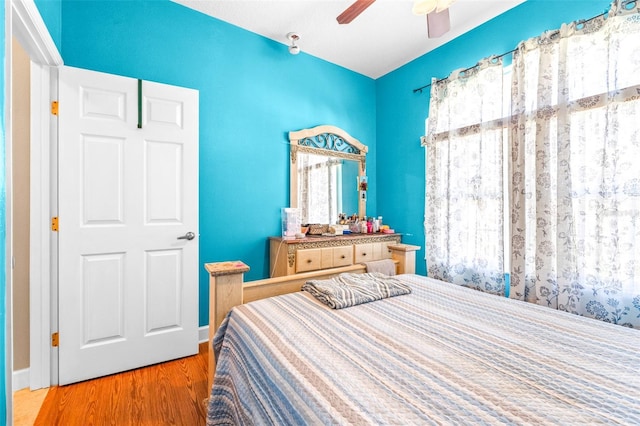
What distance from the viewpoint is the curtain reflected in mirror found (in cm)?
315

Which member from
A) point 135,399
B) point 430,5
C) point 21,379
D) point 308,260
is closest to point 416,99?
point 430,5

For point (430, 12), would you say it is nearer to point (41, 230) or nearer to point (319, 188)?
point (319, 188)

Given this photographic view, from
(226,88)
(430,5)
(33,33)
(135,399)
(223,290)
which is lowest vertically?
(135,399)

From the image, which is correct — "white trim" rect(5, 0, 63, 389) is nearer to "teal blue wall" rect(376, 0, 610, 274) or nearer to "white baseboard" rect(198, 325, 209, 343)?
"white baseboard" rect(198, 325, 209, 343)

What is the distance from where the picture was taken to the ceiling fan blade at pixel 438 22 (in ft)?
5.61

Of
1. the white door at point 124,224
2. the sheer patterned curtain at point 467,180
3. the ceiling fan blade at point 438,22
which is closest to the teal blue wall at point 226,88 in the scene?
the white door at point 124,224

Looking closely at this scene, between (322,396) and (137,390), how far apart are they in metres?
1.72

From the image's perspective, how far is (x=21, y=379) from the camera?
1.87m

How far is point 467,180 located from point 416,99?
1112 mm

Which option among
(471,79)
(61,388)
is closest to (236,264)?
(61,388)

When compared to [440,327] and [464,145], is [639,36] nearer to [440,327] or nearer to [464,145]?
[464,145]

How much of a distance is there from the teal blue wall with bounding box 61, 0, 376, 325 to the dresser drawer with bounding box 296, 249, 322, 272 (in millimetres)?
444

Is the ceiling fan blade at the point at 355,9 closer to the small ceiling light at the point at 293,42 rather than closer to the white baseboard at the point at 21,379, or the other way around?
the small ceiling light at the point at 293,42

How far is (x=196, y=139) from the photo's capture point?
233cm
